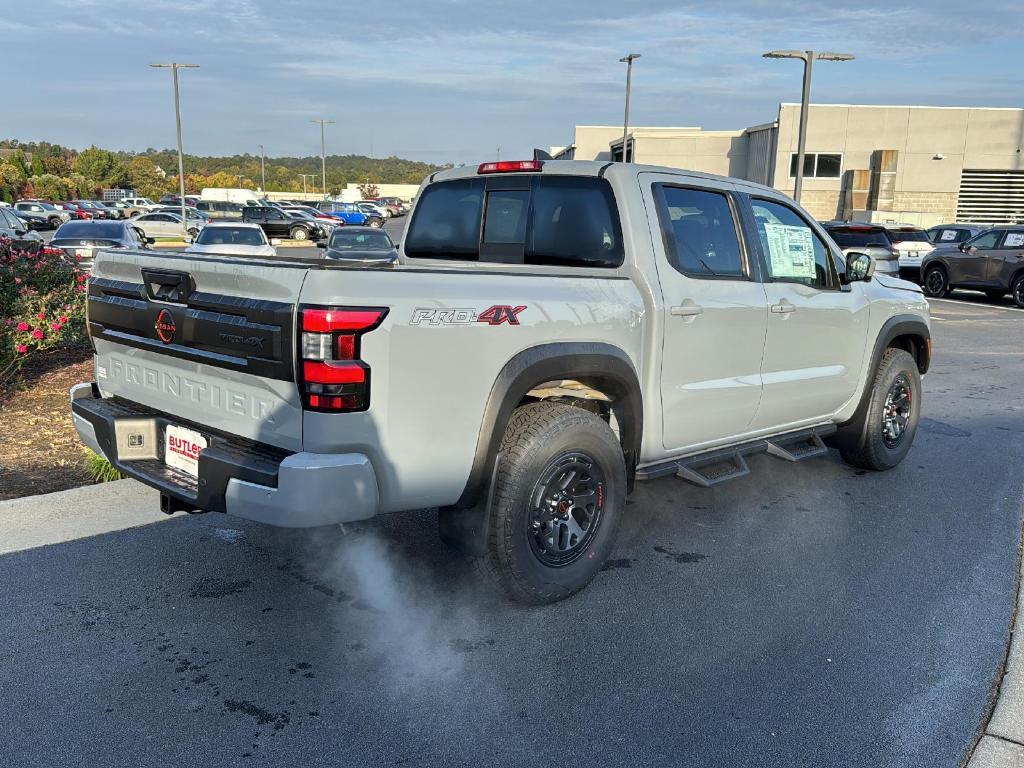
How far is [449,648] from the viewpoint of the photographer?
3592mm

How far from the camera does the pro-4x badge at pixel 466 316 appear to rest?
Answer: 10.7 feet

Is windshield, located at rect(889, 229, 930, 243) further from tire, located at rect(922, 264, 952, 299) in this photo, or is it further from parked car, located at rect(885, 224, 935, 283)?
tire, located at rect(922, 264, 952, 299)

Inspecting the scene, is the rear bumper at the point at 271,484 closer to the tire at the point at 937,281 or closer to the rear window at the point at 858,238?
the rear window at the point at 858,238

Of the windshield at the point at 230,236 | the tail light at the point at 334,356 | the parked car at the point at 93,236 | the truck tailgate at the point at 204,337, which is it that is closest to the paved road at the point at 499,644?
the truck tailgate at the point at 204,337

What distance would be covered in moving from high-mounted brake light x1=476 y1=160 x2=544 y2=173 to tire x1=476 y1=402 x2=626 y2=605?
1407mm

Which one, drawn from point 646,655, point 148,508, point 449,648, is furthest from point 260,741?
point 148,508

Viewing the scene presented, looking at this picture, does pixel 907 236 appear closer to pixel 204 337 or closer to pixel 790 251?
pixel 790 251

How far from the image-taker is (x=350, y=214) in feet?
202

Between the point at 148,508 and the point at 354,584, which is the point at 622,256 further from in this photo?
the point at 148,508

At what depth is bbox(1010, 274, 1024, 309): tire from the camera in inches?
739

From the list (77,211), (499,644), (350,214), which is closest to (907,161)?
(350,214)

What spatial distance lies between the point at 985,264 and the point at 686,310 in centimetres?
1816

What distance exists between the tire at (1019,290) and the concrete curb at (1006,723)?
1775 centimetres

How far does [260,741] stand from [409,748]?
510 millimetres
